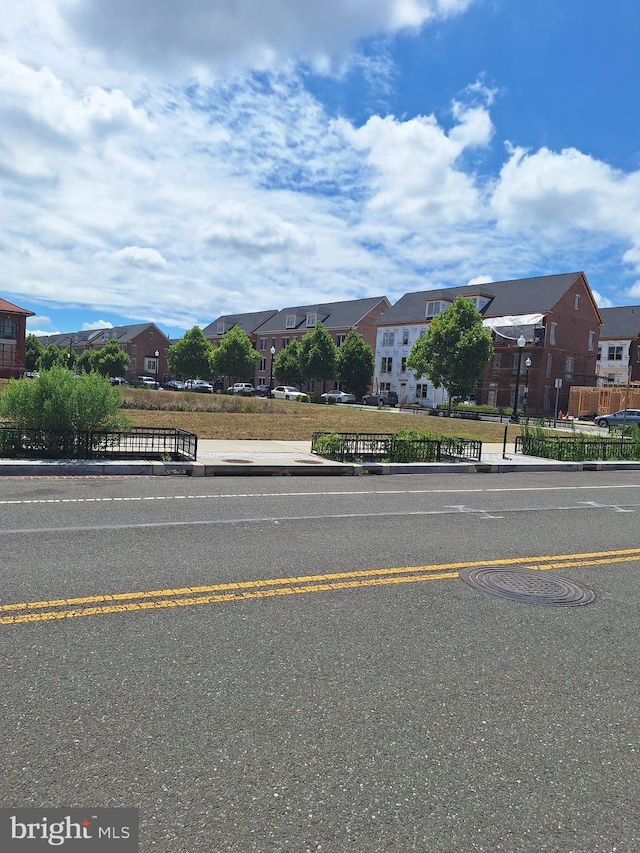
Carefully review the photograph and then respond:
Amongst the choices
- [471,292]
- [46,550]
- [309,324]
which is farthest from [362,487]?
[309,324]

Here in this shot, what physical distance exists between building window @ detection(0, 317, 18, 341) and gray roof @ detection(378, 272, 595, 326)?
3976 centimetres

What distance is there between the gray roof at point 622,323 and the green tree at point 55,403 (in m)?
62.9

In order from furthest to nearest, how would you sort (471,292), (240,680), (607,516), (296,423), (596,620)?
(471,292)
(296,423)
(607,516)
(596,620)
(240,680)

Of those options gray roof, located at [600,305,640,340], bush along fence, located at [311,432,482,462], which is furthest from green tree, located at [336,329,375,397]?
bush along fence, located at [311,432,482,462]

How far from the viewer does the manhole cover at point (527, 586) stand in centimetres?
588

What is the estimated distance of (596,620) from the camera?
5.37 metres

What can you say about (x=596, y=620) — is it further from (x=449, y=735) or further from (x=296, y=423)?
(x=296, y=423)

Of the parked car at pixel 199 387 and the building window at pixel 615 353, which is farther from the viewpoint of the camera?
the parked car at pixel 199 387

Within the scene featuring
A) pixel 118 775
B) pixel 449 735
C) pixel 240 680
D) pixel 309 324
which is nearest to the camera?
pixel 118 775

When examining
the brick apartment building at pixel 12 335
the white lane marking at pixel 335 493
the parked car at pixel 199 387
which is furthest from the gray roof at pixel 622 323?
the brick apartment building at pixel 12 335

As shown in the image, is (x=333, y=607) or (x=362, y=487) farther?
(x=362, y=487)

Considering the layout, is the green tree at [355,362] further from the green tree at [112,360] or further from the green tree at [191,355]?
the green tree at [112,360]

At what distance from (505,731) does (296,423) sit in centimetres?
2507

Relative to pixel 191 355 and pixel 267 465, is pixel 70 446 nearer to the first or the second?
pixel 267 465
